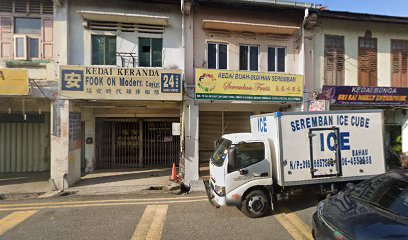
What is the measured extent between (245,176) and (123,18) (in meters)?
7.60

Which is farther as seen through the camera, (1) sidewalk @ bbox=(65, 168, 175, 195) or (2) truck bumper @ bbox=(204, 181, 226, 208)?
(1) sidewalk @ bbox=(65, 168, 175, 195)

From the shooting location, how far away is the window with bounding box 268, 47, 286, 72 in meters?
10.5

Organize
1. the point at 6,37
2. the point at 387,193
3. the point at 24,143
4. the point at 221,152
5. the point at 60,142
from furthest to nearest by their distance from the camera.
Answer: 1. the point at 24,143
2. the point at 6,37
3. the point at 60,142
4. the point at 221,152
5. the point at 387,193

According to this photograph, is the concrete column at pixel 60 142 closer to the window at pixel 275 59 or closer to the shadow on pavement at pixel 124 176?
the shadow on pavement at pixel 124 176

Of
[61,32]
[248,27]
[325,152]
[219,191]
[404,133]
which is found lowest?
[219,191]

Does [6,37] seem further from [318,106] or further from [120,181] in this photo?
[318,106]

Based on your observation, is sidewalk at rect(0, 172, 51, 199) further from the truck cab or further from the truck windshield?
the truck cab

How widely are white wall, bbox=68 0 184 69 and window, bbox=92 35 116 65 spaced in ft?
0.59

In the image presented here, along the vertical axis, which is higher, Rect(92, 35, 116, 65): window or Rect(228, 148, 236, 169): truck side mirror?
Rect(92, 35, 116, 65): window

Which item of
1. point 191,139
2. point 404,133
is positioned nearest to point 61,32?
Result: point 191,139

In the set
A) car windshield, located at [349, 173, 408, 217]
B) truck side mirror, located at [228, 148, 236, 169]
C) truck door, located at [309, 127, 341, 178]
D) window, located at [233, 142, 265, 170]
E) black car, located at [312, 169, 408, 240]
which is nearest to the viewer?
black car, located at [312, 169, 408, 240]

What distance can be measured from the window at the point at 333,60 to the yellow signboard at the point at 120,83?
683 cm

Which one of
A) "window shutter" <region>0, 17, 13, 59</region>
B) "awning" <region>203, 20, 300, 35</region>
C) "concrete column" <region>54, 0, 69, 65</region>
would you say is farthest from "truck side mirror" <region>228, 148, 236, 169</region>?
"window shutter" <region>0, 17, 13, 59</region>

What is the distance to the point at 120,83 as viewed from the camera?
343 inches
